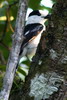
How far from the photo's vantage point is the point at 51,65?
1965 mm

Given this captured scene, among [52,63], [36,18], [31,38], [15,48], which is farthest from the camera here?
[36,18]

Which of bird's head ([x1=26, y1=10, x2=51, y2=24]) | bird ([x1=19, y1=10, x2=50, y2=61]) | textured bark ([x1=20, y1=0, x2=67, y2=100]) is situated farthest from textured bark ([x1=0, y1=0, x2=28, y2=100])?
bird's head ([x1=26, y1=10, x2=51, y2=24])

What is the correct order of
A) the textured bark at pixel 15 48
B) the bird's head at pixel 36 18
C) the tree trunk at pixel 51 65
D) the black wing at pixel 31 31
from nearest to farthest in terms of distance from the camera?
the textured bark at pixel 15 48
the tree trunk at pixel 51 65
the black wing at pixel 31 31
the bird's head at pixel 36 18

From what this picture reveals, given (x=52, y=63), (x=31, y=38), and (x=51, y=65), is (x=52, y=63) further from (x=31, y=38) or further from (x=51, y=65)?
(x=31, y=38)

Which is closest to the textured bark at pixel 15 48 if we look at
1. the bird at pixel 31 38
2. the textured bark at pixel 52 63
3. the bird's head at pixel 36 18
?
the textured bark at pixel 52 63

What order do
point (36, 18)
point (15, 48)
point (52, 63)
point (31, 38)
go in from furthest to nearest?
point (36, 18), point (31, 38), point (52, 63), point (15, 48)

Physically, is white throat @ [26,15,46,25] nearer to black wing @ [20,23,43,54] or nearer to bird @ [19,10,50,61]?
bird @ [19,10,50,61]

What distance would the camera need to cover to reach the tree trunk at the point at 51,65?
1.94 metres

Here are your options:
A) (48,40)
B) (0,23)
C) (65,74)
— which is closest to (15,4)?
(0,23)

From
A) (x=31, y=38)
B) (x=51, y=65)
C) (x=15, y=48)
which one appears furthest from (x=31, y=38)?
(x=15, y=48)

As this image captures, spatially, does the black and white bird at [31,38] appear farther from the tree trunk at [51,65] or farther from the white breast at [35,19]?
the tree trunk at [51,65]

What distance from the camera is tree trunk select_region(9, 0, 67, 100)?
1.94 m

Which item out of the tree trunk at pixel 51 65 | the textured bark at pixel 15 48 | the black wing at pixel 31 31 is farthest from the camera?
the black wing at pixel 31 31

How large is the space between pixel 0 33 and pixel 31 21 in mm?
1311
